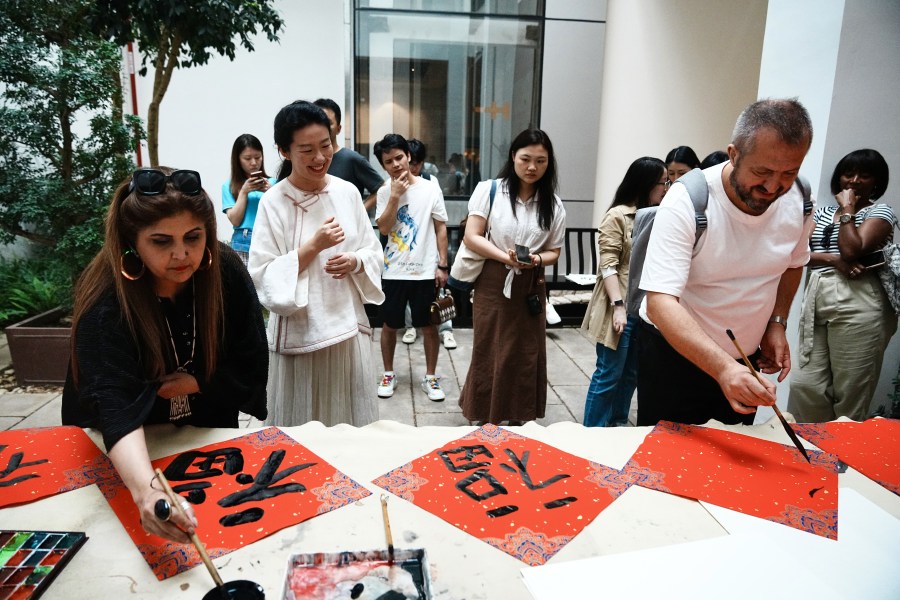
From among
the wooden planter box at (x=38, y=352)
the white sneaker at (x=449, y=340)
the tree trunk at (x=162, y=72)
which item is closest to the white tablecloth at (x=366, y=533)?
the tree trunk at (x=162, y=72)

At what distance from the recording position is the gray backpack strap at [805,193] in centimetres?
165

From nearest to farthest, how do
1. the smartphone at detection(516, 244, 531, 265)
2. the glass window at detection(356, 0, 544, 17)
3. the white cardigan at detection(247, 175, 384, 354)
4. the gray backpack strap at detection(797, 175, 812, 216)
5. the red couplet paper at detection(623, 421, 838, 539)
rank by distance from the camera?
the red couplet paper at detection(623, 421, 838, 539)
the gray backpack strap at detection(797, 175, 812, 216)
the white cardigan at detection(247, 175, 384, 354)
the smartphone at detection(516, 244, 531, 265)
the glass window at detection(356, 0, 544, 17)

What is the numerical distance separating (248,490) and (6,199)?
11.8ft

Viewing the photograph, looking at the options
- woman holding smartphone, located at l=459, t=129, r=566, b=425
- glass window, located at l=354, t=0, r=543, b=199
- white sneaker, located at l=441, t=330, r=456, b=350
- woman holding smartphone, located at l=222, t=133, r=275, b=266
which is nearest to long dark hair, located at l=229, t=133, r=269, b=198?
woman holding smartphone, located at l=222, t=133, r=275, b=266

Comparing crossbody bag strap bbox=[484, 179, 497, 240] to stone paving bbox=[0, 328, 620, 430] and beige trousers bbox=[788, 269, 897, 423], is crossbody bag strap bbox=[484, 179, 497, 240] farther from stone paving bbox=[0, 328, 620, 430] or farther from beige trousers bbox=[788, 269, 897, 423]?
beige trousers bbox=[788, 269, 897, 423]

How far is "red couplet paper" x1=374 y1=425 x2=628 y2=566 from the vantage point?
1125 millimetres

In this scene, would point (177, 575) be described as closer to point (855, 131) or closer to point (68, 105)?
point (855, 131)

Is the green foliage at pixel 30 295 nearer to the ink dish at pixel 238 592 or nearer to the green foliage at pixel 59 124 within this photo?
the green foliage at pixel 59 124

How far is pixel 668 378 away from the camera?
182 centimetres

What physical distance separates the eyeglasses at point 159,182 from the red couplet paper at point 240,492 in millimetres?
621

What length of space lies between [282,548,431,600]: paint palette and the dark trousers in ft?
3.79

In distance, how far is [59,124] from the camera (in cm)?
380

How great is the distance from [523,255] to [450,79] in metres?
4.04

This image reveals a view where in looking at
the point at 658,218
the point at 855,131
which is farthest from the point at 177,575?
the point at 855,131
